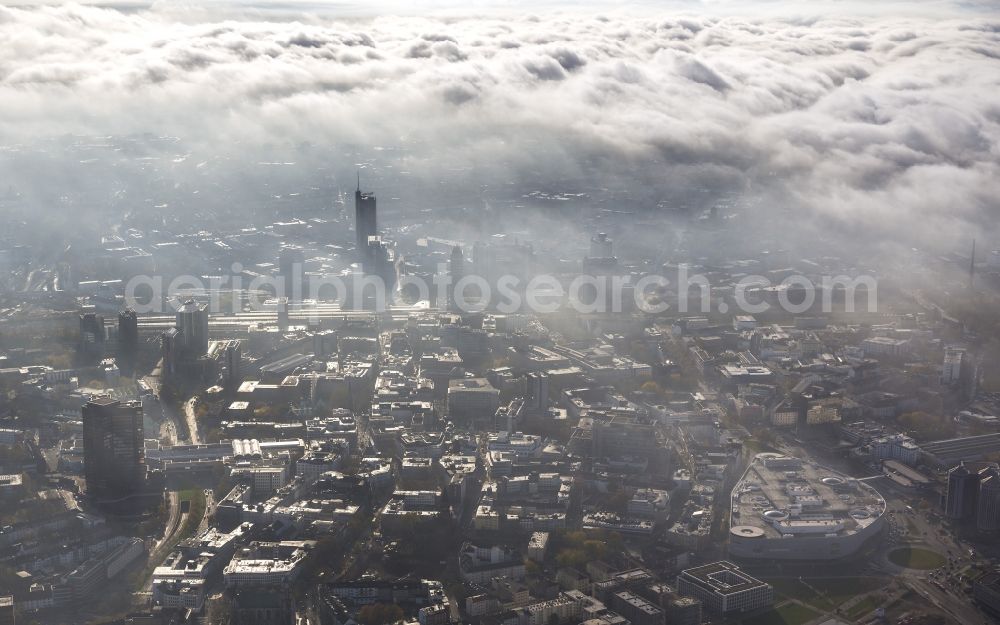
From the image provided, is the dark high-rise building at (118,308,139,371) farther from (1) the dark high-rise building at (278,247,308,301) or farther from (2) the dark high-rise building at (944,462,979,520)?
(2) the dark high-rise building at (944,462,979,520)

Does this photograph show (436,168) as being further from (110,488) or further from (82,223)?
(110,488)

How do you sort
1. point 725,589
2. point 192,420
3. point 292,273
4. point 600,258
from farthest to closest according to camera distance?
point 600,258, point 292,273, point 192,420, point 725,589

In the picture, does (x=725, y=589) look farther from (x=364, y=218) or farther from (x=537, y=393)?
(x=364, y=218)

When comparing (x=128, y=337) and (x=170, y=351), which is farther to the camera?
(x=128, y=337)

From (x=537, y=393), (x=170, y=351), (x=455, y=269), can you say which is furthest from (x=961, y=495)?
(x=455, y=269)

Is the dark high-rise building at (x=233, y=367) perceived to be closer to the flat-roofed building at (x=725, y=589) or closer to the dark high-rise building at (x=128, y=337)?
the dark high-rise building at (x=128, y=337)

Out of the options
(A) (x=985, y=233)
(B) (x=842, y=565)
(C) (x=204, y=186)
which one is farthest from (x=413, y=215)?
(B) (x=842, y=565)
